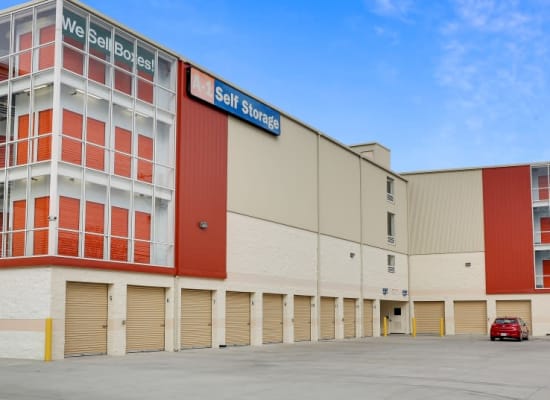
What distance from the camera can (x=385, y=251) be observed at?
52812 mm

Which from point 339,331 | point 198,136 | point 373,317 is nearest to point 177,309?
point 198,136

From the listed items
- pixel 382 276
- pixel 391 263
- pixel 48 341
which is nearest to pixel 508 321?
pixel 382 276

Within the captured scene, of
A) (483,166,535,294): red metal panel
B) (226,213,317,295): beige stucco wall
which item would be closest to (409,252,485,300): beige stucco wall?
(483,166,535,294): red metal panel

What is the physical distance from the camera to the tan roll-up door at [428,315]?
55656 millimetres

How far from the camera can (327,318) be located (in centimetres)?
4388

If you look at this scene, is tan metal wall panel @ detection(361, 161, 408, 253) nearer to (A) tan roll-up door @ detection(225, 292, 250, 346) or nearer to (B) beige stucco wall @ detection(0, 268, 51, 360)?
(A) tan roll-up door @ detection(225, 292, 250, 346)

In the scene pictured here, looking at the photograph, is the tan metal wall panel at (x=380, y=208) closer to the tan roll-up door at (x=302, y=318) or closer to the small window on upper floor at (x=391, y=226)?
the small window on upper floor at (x=391, y=226)

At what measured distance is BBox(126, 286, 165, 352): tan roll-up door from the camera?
93.0 feet

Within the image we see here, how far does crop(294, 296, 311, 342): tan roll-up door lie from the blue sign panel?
969 centimetres

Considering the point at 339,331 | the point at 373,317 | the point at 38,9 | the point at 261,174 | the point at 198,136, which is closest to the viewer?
the point at 38,9

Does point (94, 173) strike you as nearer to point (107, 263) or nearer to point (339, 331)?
point (107, 263)

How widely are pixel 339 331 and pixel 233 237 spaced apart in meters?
13.2

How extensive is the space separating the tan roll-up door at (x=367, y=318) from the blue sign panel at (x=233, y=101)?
52.9ft

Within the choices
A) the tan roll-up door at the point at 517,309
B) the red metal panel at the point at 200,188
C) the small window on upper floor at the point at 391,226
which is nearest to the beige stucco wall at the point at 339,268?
the small window on upper floor at the point at 391,226
